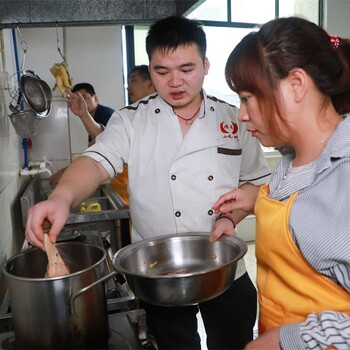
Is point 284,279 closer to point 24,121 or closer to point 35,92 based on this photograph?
point 24,121

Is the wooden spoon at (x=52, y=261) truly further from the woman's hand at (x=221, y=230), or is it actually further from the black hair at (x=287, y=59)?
the black hair at (x=287, y=59)

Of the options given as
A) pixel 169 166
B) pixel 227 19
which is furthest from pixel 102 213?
pixel 227 19

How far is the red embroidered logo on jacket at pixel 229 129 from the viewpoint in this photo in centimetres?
139

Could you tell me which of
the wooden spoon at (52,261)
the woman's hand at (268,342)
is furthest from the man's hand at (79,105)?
the woman's hand at (268,342)

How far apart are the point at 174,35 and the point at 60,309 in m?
0.86

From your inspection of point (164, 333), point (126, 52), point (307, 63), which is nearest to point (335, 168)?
point (307, 63)

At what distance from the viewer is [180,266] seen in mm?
1119

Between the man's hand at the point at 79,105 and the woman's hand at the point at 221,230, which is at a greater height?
the man's hand at the point at 79,105

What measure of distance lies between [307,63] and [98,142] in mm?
693

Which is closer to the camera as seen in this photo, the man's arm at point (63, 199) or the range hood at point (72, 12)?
the man's arm at point (63, 199)

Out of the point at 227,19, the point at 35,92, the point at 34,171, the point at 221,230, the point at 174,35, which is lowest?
the point at 34,171

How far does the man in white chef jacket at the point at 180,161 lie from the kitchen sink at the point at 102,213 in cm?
63

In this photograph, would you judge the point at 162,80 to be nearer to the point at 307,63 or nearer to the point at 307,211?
the point at 307,63

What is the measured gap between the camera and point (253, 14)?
3.88 metres
